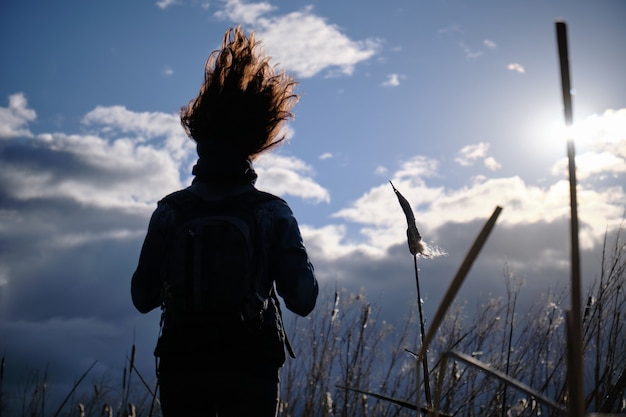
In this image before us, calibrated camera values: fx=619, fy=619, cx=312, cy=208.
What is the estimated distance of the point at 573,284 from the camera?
1.06ft

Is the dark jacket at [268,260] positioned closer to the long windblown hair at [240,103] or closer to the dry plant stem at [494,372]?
the long windblown hair at [240,103]

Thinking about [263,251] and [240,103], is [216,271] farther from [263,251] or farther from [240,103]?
[240,103]

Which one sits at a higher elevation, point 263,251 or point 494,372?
point 263,251

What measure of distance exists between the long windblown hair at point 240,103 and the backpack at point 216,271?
0.33m

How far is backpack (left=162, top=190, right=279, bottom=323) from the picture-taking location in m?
1.74

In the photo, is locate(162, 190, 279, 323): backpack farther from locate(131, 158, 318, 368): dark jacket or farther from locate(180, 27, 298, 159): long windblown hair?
locate(180, 27, 298, 159): long windblown hair

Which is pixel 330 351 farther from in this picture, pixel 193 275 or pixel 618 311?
pixel 193 275

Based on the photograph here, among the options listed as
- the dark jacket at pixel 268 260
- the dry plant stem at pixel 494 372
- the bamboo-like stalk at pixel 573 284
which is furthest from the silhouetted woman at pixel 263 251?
the bamboo-like stalk at pixel 573 284

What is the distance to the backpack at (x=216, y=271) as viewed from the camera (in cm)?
174

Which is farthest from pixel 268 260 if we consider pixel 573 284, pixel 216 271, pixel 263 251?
pixel 573 284

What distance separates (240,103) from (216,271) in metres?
0.59

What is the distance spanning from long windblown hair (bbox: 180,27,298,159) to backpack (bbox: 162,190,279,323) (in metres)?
0.33

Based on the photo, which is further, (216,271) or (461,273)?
(216,271)

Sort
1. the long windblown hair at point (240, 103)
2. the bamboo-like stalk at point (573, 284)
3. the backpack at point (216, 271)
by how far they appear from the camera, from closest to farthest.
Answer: the bamboo-like stalk at point (573, 284), the backpack at point (216, 271), the long windblown hair at point (240, 103)
